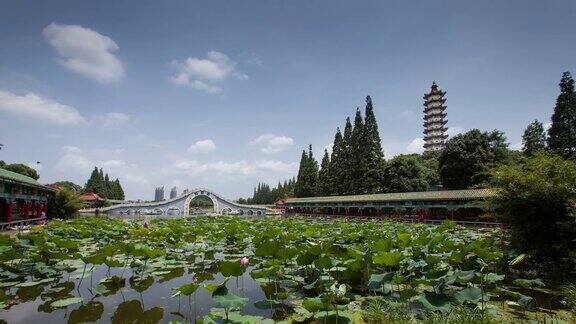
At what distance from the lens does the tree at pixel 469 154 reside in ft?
131

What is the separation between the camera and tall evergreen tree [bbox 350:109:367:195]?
168 feet

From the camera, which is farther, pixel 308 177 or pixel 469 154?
pixel 308 177

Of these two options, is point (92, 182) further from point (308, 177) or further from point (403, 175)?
point (403, 175)

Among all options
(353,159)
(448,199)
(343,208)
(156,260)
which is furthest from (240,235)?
(353,159)

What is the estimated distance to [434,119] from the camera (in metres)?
93.0

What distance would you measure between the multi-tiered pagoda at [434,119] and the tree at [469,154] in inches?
2036

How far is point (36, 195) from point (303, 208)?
3863 centimetres

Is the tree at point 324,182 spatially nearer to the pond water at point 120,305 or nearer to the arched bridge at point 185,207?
the arched bridge at point 185,207

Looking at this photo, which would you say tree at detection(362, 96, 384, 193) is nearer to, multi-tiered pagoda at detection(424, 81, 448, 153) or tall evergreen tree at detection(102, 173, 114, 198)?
multi-tiered pagoda at detection(424, 81, 448, 153)

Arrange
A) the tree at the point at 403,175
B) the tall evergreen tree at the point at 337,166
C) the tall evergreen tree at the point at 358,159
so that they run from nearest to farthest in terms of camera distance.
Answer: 1. the tree at the point at 403,175
2. the tall evergreen tree at the point at 358,159
3. the tall evergreen tree at the point at 337,166

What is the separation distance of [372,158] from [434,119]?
5114 cm

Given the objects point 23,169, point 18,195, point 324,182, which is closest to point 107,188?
point 23,169

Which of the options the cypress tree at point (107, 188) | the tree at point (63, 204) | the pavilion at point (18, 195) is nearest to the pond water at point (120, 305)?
the pavilion at point (18, 195)

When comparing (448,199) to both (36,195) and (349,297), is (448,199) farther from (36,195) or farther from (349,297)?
(36,195)
